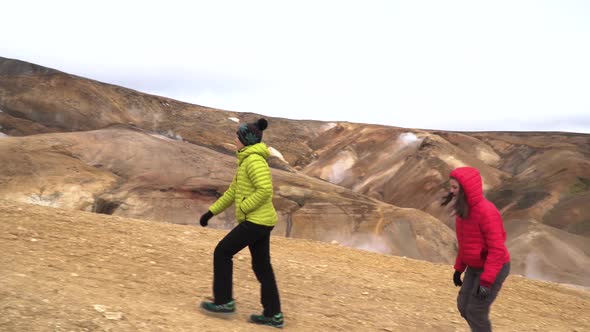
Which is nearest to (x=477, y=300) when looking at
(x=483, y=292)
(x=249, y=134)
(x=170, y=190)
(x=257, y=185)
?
(x=483, y=292)

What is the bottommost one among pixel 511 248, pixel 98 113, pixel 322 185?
pixel 511 248

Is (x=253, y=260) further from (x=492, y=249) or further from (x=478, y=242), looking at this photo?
(x=492, y=249)

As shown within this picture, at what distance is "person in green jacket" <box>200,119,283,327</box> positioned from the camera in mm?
5594

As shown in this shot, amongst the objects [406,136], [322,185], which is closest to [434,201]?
[406,136]

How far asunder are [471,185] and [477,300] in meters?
0.98

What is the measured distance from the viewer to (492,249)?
16.7 feet

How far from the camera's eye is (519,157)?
38594 mm

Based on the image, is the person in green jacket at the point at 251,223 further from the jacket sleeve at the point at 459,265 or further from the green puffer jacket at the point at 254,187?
the jacket sleeve at the point at 459,265

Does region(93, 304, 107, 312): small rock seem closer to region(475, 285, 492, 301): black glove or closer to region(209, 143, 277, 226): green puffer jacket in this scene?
region(209, 143, 277, 226): green puffer jacket

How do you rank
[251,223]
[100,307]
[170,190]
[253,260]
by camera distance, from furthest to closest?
1. [170,190]
2. [253,260]
3. [251,223]
4. [100,307]

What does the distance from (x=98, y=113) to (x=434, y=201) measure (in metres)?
18.5

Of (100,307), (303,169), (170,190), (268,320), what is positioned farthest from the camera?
(303,169)

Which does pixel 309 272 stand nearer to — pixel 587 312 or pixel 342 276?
pixel 342 276

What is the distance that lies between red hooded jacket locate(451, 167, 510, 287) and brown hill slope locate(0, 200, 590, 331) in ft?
6.50
